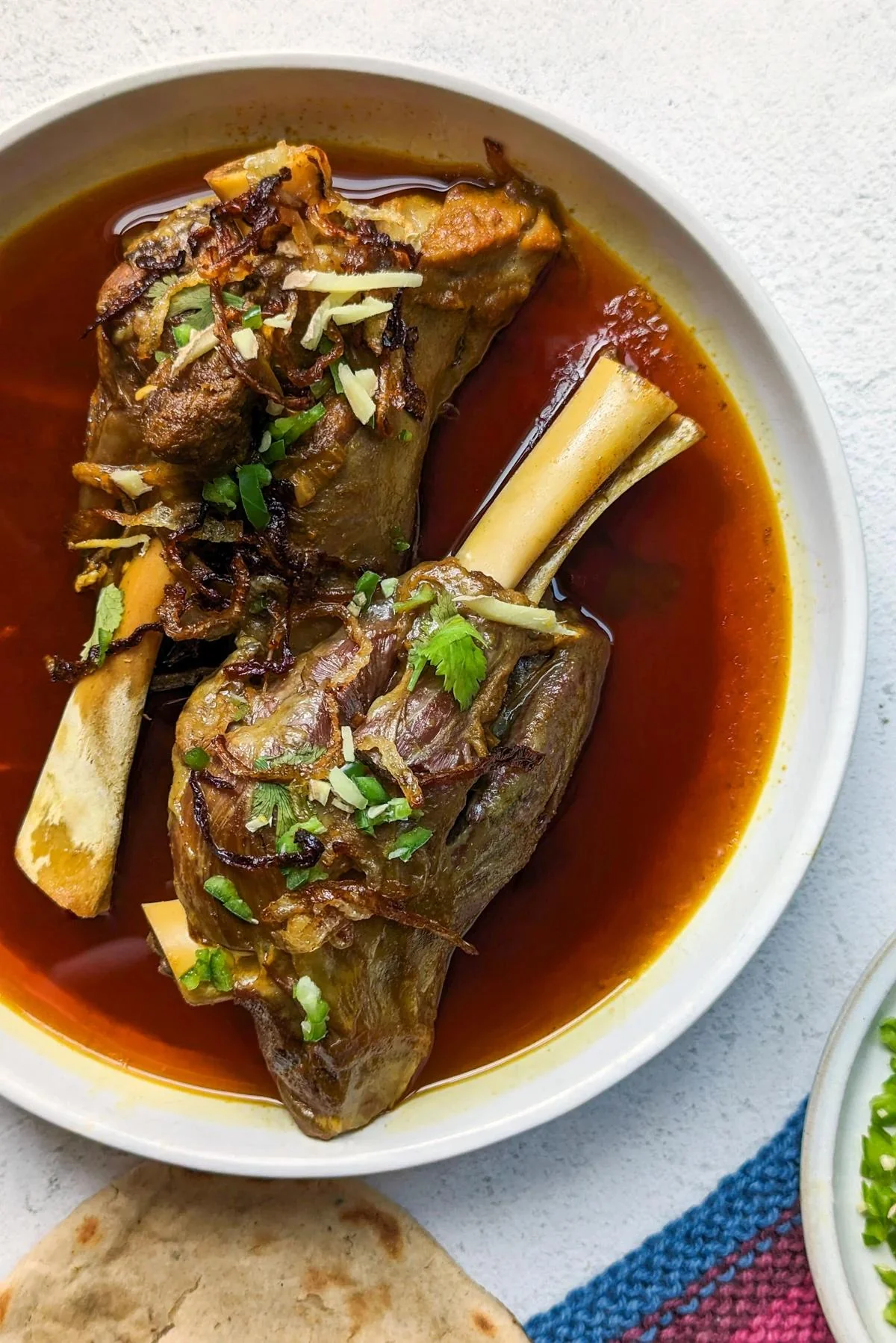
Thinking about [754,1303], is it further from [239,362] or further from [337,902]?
[239,362]

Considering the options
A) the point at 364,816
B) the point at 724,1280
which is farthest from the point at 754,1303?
the point at 364,816

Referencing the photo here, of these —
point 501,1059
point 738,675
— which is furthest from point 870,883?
point 501,1059

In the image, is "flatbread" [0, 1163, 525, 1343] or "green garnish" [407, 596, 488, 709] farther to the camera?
"flatbread" [0, 1163, 525, 1343]

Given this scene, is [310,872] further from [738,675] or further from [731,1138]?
[731,1138]

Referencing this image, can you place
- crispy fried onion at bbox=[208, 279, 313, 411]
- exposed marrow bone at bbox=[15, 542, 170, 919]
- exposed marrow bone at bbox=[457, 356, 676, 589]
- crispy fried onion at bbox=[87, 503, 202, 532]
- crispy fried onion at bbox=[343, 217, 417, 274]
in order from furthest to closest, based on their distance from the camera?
exposed marrow bone at bbox=[15, 542, 170, 919] < exposed marrow bone at bbox=[457, 356, 676, 589] < crispy fried onion at bbox=[87, 503, 202, 532] < crispy fried onion at bbox=[343, 217, 417, 274] < crispy fried onion at bbox=[208, 279, 313, 411]

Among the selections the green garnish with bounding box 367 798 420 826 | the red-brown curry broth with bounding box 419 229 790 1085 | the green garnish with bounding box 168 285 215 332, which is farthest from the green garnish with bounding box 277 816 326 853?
the green garnish with bounding box 168 285 215 332

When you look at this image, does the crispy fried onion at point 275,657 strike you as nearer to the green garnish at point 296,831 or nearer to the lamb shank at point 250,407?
the lamb shank at point 250,407

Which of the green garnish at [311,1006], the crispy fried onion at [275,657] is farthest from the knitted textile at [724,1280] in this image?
the crispy fried onion at [275,657]

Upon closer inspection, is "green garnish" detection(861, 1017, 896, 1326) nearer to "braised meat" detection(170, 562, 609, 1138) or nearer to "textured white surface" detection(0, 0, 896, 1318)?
"textured white surface" detection(0, 0, 896, 1318)
